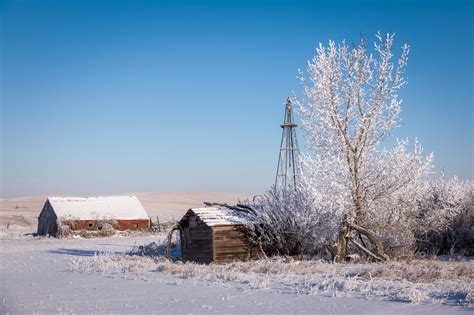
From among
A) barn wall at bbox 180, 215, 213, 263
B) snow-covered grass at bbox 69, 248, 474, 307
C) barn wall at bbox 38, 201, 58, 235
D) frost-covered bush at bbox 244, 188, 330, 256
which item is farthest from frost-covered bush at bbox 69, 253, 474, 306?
barn wall at bbox 38, 201, 58, 235

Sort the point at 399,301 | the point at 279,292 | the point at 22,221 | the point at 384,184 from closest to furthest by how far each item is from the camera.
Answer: the point at 399,301
the point at 279,292
the point at 384,184
the point at 22,221

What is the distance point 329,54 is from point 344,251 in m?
6.85

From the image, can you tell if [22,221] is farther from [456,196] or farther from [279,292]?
[279,292]

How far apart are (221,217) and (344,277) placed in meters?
7.05

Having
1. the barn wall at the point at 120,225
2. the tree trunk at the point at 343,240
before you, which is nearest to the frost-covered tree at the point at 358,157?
the tree trunk at the point at 343,240

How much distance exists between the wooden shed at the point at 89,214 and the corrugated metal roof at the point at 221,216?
80.7 feet

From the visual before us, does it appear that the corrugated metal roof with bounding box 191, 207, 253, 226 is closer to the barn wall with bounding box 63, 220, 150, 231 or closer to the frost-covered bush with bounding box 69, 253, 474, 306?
the frost-covered bush with bounding box 69, 253, 474, 306

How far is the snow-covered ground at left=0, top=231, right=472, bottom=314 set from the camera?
9.73 meters

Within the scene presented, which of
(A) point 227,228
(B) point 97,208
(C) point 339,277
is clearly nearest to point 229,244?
(A) point 227,228

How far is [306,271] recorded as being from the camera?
573 inches

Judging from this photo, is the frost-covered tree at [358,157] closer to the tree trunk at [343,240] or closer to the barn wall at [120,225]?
the tree trunk at [343,240]

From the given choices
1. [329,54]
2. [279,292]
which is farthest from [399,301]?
[329,54]

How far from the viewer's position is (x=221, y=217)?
19266mm

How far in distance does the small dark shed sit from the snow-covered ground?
2164mm
